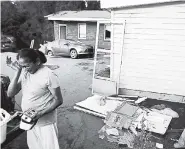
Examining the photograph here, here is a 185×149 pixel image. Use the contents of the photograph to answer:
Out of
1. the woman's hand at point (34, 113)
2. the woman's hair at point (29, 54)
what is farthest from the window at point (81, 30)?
the woman's hand at point (34, 113)

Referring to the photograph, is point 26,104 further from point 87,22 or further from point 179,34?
point 87,22

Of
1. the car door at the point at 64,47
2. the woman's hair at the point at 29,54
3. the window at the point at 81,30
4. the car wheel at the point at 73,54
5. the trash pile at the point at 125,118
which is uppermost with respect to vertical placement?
the window at the point at 81,30

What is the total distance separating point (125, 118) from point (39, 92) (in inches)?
137

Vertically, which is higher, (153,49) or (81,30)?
(81,30)

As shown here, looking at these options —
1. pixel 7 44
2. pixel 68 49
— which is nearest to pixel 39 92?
pixel 68 49

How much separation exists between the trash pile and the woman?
2484 mm

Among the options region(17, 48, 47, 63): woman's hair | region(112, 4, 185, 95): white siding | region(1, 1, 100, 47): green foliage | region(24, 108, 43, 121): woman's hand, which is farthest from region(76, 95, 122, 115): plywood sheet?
region(1, 1, 100, 47): green foliage

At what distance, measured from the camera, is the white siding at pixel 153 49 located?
7078 millimetres

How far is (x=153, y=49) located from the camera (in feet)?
24.4

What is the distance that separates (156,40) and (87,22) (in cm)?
1229

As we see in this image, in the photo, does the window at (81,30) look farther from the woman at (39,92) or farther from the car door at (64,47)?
the woman at (39,92)

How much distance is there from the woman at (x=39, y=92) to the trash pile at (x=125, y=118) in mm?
2484

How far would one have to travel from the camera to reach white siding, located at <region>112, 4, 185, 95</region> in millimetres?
7078

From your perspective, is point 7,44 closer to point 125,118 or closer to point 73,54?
point 73,54
